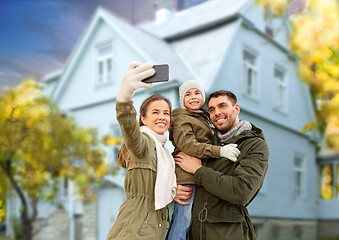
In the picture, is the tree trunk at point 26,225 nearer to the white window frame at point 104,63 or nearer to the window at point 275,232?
the white window frame at point 104,63

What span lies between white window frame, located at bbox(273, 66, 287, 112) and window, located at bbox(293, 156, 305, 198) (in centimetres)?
165

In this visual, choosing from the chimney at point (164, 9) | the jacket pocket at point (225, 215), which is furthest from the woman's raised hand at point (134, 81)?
the chimney at point (164, 9)

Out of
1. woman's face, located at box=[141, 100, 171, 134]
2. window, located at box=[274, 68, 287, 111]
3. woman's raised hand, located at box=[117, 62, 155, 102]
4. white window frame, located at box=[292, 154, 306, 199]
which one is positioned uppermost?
window, located at box=[274, 68, 287, 111]

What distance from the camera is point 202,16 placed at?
8164 mm

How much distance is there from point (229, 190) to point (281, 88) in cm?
904

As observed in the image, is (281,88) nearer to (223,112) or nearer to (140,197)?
(223,112)

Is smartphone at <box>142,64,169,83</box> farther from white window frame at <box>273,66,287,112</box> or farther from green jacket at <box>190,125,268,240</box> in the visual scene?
white window frame at <box>273,66,287,112</box>

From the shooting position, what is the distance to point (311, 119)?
11438 mm

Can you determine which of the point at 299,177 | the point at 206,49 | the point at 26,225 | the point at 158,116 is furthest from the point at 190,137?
the point at 299,177

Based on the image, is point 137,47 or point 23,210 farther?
point 23,210

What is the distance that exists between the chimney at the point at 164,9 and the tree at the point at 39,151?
278cm

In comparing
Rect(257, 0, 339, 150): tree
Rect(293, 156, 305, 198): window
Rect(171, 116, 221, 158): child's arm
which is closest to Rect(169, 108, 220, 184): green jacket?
Rect(171, 116, 221, 158): child's arm

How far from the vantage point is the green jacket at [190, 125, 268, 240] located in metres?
1.76

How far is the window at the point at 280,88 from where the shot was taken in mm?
10109
